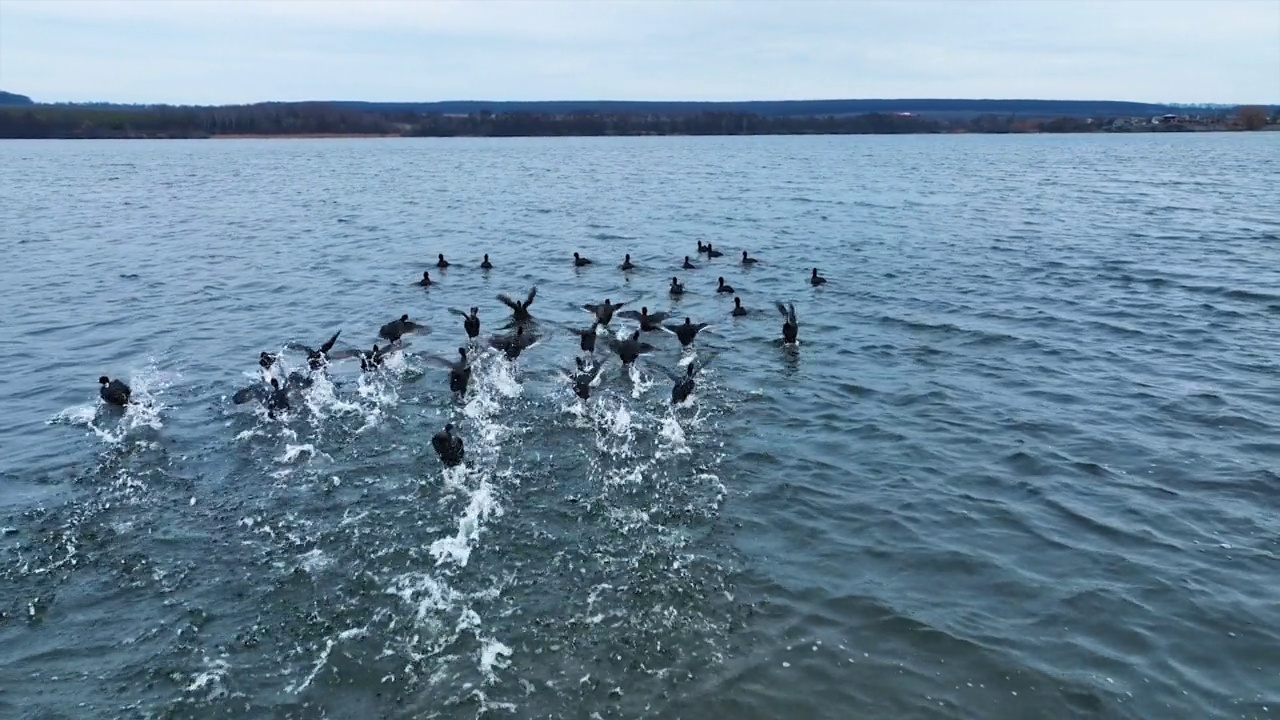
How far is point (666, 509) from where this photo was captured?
1398 cm

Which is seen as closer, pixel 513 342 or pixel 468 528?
pixel 468 528

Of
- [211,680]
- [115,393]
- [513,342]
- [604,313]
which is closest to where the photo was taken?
[211,680]

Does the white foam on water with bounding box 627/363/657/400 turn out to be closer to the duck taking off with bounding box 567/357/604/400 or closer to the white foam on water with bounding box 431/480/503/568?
the duck taking off with bounding box 567/357/604/400

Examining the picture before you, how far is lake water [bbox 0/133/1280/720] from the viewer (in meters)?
10.1

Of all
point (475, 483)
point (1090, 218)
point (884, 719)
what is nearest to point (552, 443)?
point (475, 483)

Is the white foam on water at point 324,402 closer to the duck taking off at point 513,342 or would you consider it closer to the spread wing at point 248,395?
the spread wing at point 248,395

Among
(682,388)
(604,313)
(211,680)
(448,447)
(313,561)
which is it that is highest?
(604,313)

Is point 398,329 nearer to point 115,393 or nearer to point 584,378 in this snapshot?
point 115,393

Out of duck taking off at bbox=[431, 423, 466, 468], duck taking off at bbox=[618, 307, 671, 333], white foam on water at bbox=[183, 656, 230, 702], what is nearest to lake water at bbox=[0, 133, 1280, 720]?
white foam on water at bbox=[183, 656, 230, 702]

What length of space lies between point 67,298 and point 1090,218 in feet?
162

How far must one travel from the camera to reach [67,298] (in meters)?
31.1

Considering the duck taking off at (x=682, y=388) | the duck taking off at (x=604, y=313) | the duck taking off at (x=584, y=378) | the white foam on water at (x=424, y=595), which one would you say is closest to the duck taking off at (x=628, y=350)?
the duck taking off at (x=584, y=378)

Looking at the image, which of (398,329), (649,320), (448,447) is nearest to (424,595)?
(448,447)

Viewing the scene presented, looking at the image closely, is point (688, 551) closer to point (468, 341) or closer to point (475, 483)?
point (475, 483)
